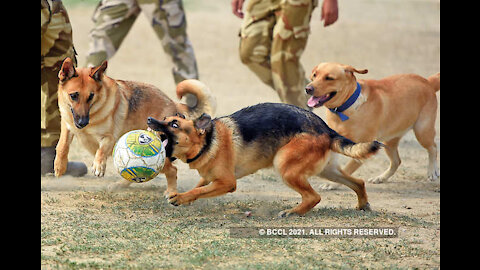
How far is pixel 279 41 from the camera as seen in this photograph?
8.45 metres

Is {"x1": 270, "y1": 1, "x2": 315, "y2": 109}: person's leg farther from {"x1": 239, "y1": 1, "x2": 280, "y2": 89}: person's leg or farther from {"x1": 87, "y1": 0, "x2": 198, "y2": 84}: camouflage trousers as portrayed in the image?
{"x1": 87, "y1": 0, "x2": 198, "y2": 84}: camouflage trousers

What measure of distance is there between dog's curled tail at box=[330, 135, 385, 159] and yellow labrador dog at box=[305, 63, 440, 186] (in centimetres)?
98

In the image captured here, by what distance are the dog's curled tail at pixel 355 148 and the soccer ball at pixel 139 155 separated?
1454 millimetres

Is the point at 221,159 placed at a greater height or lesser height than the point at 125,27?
lesser

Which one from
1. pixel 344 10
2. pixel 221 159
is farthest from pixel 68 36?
pixel 344 10

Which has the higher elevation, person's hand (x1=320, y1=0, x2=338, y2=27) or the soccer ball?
person's hand (x1=320, y1=0, x2=338, y2=27)

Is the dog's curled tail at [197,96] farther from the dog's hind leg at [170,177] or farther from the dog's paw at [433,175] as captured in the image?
the dog's paw at [433,175]

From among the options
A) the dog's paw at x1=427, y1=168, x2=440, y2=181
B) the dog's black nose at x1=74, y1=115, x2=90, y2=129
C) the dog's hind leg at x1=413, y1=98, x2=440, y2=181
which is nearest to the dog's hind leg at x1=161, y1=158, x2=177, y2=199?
the dog's black nose at x1=74, y1=115, x2=90, y2=129

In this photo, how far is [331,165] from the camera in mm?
6164

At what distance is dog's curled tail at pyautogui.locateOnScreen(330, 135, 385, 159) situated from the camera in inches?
230

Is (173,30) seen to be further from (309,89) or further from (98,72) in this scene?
(98,72)

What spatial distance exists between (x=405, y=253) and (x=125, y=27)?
5041 millimetres

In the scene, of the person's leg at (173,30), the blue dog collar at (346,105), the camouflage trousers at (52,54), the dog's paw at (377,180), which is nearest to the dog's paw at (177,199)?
the blue dog collar at (346,105)

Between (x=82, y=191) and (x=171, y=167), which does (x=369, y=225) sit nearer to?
(x=171, y=167)
